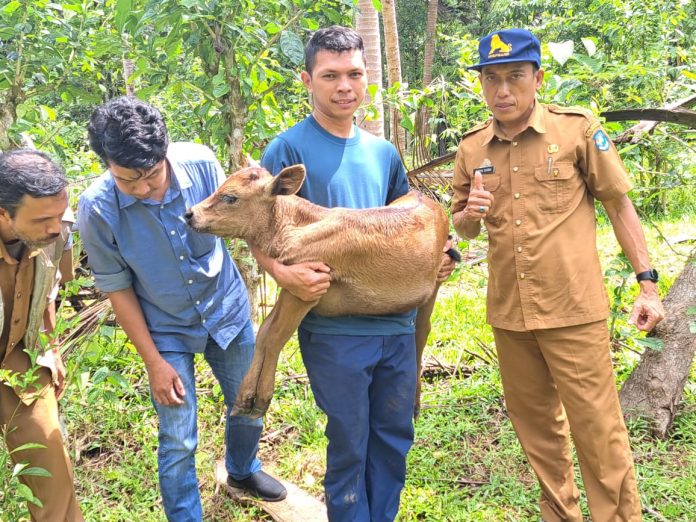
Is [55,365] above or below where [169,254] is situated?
below

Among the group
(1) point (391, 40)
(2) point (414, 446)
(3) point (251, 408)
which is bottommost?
(2) point (414, 446)

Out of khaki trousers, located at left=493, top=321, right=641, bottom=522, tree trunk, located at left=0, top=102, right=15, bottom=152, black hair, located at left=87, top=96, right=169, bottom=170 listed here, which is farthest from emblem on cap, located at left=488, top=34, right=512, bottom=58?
tree trunk, located at left=0, top=102, right=15, bottom=152

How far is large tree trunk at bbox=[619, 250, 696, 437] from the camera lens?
4.23 metres

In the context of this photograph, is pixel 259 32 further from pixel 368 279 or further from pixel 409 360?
pixel 409 360

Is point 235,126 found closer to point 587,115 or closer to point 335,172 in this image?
point 335,172

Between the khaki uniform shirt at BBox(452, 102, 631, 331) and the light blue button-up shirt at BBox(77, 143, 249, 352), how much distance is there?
1596mm

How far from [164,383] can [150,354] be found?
0.17 m

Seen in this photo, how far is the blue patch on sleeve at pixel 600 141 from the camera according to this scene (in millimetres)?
2967

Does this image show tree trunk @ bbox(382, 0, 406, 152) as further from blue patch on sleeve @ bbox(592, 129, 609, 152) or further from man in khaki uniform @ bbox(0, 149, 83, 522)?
man in khaki uniform @ bbox(0, 149, 83, 522)

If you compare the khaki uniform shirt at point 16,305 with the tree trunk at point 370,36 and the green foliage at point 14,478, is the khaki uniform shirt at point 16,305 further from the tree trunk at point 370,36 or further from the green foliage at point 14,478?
the tree trunk at point 370,36

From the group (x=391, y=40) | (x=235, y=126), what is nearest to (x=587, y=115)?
(x=235, y=126)

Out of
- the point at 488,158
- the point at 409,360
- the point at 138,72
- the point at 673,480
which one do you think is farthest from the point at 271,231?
the point at 673,480

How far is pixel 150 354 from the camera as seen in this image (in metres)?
3.06

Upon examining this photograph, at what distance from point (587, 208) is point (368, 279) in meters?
1.24
